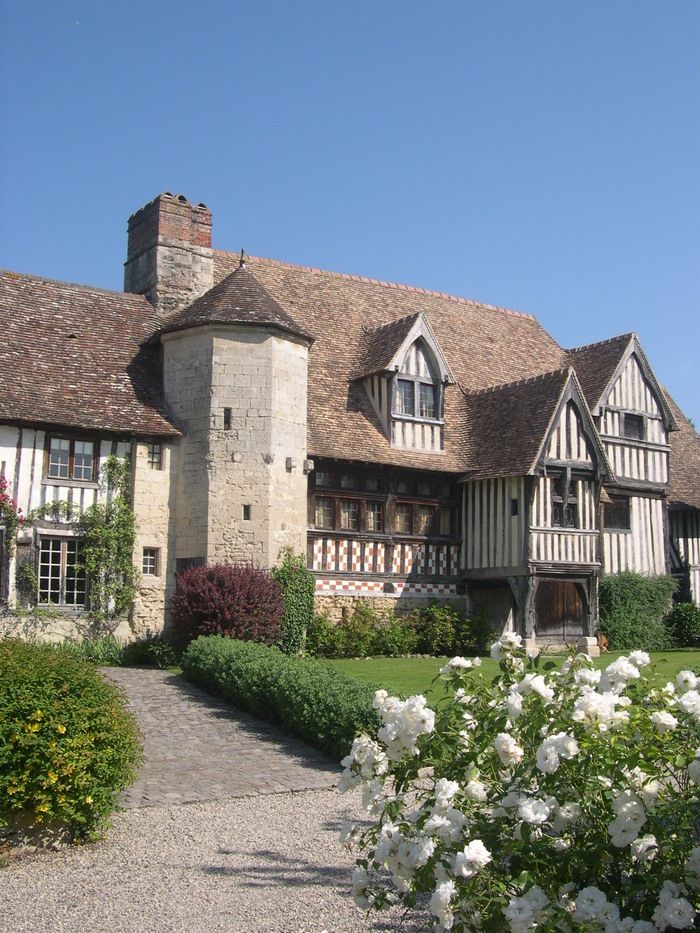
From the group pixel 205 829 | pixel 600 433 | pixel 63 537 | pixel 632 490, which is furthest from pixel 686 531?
pixel 205 829

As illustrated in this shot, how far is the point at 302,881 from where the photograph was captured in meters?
6.27

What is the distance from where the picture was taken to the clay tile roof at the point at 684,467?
23.6 meters

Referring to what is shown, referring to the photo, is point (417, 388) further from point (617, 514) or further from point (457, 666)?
point (457, 666)

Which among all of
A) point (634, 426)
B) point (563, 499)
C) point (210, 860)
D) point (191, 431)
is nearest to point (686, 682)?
point (210, 860)

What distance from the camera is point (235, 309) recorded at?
59.4 ft

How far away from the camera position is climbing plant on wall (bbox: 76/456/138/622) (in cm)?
1681

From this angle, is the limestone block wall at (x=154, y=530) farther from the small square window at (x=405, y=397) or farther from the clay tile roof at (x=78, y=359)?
the small square window at (x=405, y=397)

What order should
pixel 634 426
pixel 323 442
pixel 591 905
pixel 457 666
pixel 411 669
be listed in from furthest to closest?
pixel 634 426 → pixel 323 442 → pixel 411 669 → pixel 457 666 → pixel 591 905

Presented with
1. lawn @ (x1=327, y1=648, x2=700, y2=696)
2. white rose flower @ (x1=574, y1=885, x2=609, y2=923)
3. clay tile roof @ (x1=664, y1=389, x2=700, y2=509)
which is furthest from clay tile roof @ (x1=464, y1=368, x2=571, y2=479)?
white rose flower @ (x1=574, y1=885, x2=609, y2=923)

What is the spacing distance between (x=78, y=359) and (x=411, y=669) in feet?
27.7

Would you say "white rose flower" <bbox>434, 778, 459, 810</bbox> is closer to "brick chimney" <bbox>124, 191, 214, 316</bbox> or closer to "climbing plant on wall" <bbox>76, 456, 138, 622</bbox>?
"climbing plant on wall" <bbox>76, 456, 138, 622</bbox>

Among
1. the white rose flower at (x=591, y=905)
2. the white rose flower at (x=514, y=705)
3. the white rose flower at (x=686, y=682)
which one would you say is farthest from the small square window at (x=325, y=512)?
the white rose flower at (x=591, y=905)

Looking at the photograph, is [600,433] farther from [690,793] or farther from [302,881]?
[690,793]

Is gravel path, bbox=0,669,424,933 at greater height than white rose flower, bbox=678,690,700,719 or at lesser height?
lesser
